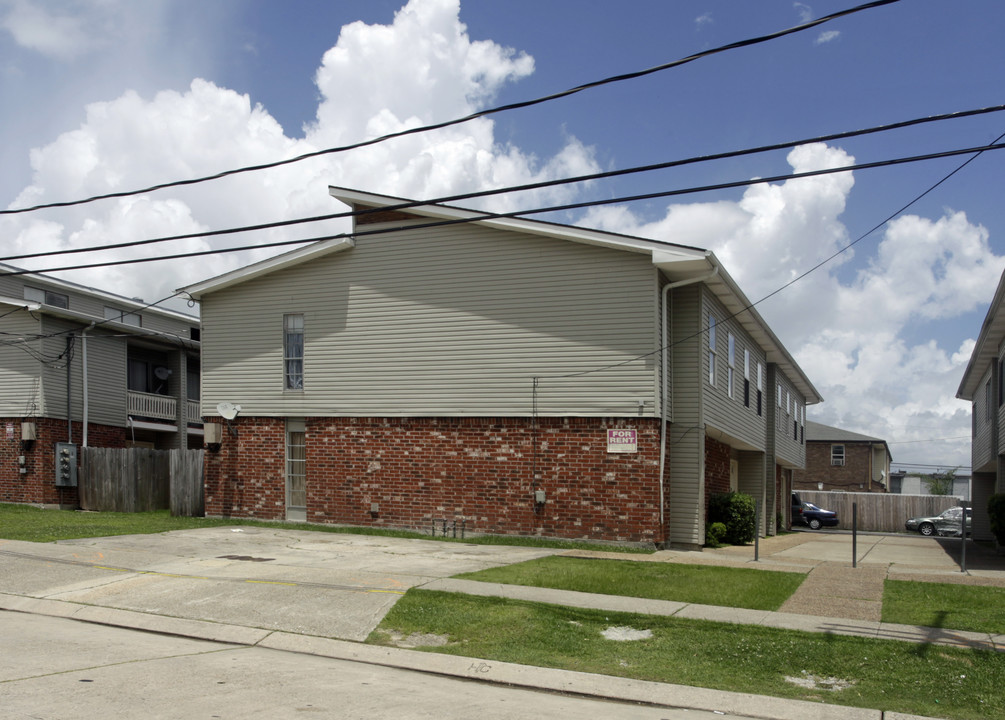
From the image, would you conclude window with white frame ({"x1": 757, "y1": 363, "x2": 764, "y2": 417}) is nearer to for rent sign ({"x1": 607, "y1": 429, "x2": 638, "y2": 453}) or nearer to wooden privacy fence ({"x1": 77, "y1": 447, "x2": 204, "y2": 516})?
for rent sign ({"x1": 607, "y1": 429, "x2": 638, "y2": 453})

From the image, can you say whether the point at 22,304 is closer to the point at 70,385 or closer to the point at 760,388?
the point at 70,385

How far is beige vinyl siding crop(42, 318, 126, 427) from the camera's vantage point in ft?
87.1

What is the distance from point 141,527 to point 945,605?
15.2 meters

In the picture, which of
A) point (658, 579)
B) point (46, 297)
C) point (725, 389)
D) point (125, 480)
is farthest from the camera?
point (46, 297)

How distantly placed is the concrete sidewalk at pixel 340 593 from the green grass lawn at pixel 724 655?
12.6 inches

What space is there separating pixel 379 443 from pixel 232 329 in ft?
16.2

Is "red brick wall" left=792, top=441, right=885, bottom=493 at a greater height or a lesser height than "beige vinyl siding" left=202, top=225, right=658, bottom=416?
lesser

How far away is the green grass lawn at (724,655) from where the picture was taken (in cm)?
801

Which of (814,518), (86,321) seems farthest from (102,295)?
(814,518)

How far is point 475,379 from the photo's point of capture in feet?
62.7

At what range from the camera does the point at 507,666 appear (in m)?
8.80

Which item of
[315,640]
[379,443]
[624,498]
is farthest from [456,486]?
[315,640]

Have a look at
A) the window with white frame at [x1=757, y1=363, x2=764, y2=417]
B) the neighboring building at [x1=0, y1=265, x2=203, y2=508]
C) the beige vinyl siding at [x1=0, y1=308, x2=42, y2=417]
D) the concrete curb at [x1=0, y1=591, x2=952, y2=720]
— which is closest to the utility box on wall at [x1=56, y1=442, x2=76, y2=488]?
the neighboring building at [x1=0, y1=265, x2=203, y2=508]

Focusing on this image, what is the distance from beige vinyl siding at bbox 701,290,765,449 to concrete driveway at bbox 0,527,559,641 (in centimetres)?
599
